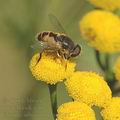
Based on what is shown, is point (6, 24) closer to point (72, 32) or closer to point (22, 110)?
point (72, 32)

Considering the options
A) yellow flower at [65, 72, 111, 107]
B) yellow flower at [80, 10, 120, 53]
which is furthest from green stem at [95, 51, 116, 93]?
yellow flower at [65, 72, 111, 107]

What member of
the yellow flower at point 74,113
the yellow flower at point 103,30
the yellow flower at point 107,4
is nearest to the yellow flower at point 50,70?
the yellow flower at point 74,113

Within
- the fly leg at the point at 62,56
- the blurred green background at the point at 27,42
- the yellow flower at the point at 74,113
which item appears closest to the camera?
the yellow flower at the point at 74,113

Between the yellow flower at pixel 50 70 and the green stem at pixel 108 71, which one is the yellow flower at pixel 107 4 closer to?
the green stem at pixel 108 71

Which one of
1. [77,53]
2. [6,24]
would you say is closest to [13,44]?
[6,24]

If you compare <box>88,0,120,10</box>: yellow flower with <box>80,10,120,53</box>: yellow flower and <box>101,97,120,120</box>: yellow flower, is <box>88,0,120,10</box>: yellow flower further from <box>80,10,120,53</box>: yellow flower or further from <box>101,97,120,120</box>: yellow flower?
<box>101,97,120,120</box>: yellow flower

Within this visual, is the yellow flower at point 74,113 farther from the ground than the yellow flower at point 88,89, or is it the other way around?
the yellow flower at point 88,89
